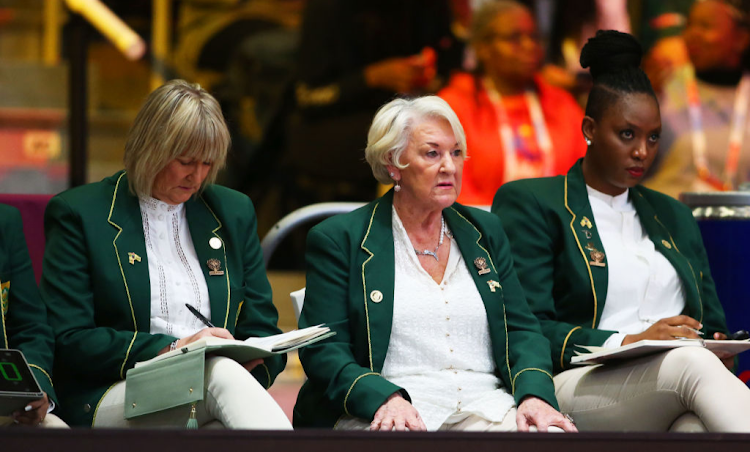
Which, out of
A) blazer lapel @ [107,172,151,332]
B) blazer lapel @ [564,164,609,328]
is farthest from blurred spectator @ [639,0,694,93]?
blazer lapel @ [107,172,151,332]

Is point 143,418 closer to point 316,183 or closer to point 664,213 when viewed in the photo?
point 664,213

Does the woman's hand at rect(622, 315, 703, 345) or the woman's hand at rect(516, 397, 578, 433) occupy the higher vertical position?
the woman's hand at rect(622, 315, 703, 345)

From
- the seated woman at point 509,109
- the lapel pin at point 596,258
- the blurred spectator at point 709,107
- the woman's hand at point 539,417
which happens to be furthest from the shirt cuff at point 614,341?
the blurred spectator at point 709,107

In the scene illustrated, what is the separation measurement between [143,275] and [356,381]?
0.64 m

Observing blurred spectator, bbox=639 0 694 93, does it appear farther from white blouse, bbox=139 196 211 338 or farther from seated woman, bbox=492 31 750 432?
white blouse, bbox=139 196 211 338

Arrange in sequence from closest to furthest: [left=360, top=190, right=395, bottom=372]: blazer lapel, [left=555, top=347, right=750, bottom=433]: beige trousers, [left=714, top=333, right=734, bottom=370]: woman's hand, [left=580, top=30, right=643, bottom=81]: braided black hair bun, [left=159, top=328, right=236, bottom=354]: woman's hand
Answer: [left=555, top=347, right=750, bottom=433]: beige trousers
[left=159, top=328, right=236, bottom=354]: woman's hand
[left=360, top=190, right=395, bottom=372]: blazer lapel
[left=714, top=333, right=734, bottom=370]: woman's hand
[left=580, top=30, right=643, bottom=81]: braided black hair bun

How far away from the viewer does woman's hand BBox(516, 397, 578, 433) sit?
2457 mm

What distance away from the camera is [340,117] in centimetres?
692

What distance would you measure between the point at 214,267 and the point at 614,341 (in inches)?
44.7

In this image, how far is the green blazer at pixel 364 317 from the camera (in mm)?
2564

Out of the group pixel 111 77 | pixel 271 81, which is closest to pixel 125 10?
pixel 111 77

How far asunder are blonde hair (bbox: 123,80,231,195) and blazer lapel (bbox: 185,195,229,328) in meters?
0.15

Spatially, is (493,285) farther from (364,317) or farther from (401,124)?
(401,124)

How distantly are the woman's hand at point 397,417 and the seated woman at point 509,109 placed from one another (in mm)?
3855
